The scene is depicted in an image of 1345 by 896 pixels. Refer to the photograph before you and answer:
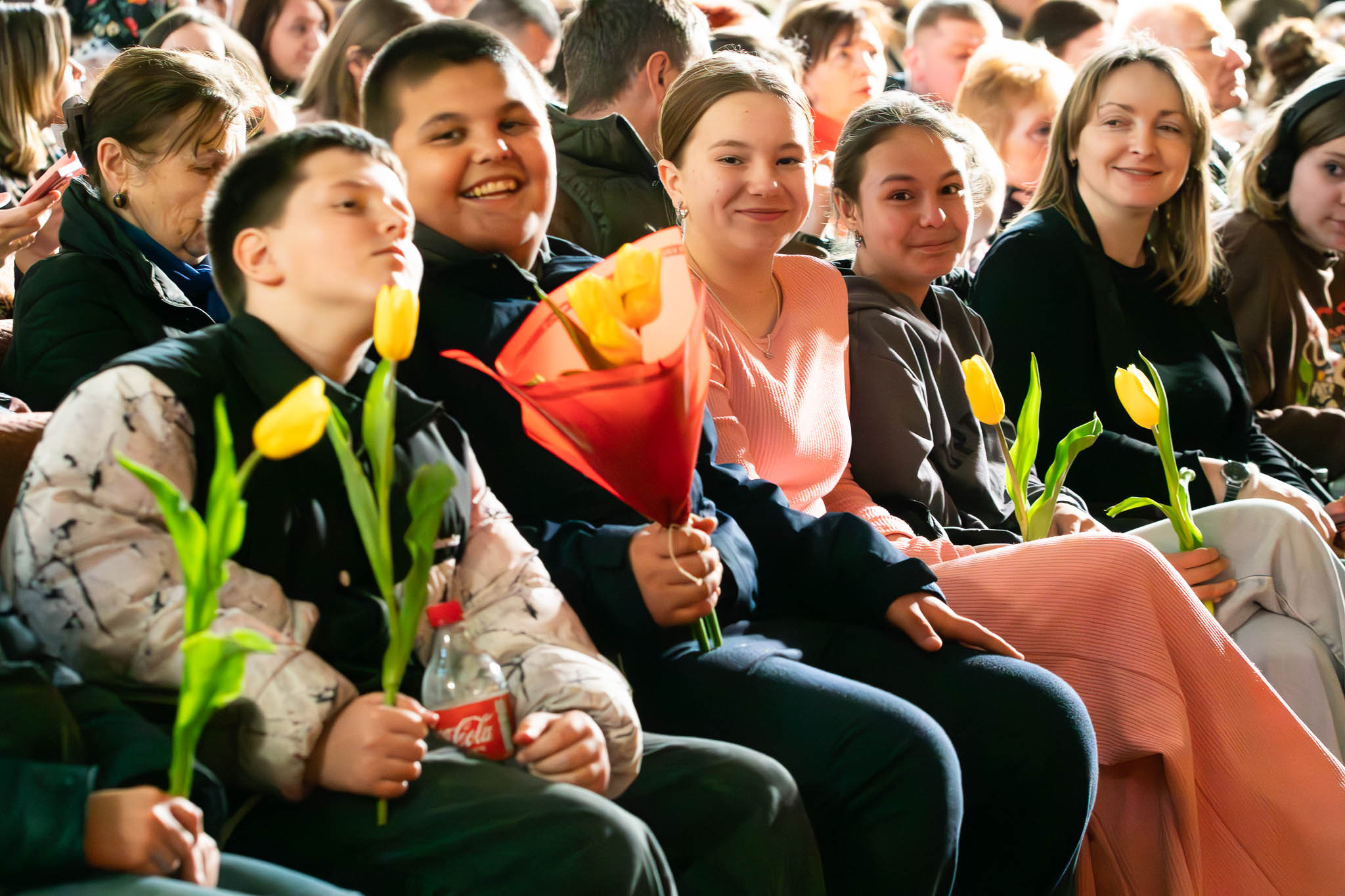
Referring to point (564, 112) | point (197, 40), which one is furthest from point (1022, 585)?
point (197, 40)

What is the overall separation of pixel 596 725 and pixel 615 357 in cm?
36

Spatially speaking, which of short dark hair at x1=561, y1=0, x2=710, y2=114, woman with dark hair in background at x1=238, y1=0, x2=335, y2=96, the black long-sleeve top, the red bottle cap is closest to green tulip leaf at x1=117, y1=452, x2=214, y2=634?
the red bottle cap

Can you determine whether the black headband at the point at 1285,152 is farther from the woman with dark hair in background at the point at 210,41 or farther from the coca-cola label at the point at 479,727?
the coca-cola label at the point at 479,727

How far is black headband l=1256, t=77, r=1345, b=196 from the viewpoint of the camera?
331cm

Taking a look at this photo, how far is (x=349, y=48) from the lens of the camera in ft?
10.1

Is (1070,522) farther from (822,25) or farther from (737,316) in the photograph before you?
(822,25)

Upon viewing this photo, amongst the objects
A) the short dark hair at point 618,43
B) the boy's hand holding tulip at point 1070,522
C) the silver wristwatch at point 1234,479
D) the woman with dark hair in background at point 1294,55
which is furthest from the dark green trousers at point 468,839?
the woman with dark hair in background at point 1294,55

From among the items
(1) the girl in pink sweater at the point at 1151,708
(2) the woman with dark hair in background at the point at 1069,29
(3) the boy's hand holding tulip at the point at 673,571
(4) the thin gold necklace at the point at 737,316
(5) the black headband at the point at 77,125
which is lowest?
(1) the girl in pink sweater at the point at 1151,708

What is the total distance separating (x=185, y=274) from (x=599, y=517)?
2.55 ft

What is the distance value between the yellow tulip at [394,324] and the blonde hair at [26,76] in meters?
2.05

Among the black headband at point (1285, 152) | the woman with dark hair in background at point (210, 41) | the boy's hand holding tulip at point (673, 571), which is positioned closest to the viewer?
the boy's hand holding tulip at point (673, 571)

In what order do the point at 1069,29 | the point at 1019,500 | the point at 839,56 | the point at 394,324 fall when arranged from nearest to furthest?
the point at 394,324 → the point at 1019,500 → the point at 839,56 → the point at 1069,29

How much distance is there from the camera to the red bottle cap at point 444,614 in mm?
1314

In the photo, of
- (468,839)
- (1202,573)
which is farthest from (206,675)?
(1202,573)
